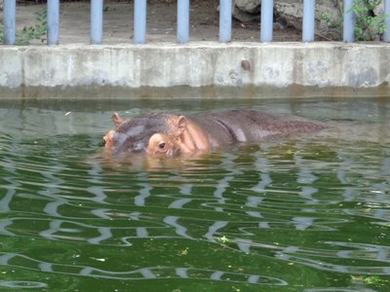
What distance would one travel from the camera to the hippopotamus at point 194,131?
6.85m

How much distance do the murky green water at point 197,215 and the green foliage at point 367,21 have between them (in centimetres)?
171

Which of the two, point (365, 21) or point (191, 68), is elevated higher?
point (365, 21)

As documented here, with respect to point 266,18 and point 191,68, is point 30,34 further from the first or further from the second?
point 266,18

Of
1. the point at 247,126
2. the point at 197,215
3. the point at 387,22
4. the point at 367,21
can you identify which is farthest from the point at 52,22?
the point at 197,215

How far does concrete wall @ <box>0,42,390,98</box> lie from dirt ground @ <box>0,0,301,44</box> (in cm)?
52

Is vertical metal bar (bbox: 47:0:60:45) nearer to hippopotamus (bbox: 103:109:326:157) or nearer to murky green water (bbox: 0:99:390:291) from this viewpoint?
murky green water (bbox: 0:99:390:291)

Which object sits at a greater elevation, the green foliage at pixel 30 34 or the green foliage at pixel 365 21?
the green foliage at pixel 365 21

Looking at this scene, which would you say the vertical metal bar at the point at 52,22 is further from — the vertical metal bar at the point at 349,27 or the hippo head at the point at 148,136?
the vertical metal bar at the point at 349,27

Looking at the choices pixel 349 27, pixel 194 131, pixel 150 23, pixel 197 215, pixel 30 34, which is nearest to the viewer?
pixel 197 215

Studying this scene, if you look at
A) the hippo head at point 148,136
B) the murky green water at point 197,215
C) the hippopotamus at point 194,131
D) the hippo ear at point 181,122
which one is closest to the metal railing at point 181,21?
the murky green water at point 197,215

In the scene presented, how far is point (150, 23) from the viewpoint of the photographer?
38.2 feet

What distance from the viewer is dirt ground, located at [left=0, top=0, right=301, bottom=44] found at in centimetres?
1043

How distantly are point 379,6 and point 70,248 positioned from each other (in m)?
6.02

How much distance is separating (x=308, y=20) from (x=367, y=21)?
52 centimetres
